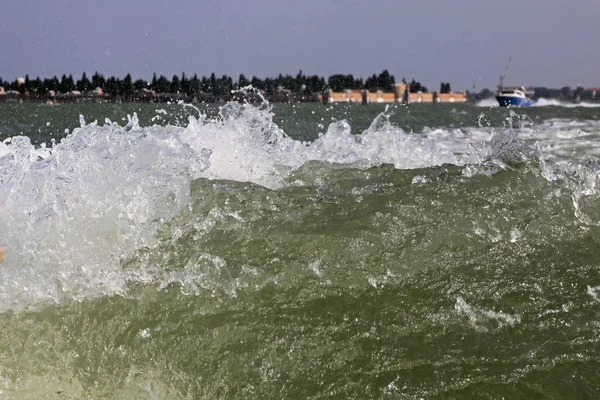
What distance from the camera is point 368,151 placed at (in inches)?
271

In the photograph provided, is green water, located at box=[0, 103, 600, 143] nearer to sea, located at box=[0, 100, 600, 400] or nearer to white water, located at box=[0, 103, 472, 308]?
white water, located at box=[0, 103, 472, 308]

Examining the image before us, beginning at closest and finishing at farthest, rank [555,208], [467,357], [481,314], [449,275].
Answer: [467,357], [481,314], [449,275], [555,208]

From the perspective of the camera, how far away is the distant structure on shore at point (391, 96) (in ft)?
282

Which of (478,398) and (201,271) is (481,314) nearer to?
(478,398)

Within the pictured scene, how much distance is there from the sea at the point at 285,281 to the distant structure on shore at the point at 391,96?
256 feet

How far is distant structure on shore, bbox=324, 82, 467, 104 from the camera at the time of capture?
86069 mm

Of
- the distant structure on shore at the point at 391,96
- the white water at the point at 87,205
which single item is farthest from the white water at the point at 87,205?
the distant structure on shore at the point at 391,96

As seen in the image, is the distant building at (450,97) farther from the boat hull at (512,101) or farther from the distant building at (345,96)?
the boat hull at (512,101)

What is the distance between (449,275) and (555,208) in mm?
1219

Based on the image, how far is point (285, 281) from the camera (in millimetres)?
3215

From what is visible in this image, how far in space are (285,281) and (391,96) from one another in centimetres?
9579

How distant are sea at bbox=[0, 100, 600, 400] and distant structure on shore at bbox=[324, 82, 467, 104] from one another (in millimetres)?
78115

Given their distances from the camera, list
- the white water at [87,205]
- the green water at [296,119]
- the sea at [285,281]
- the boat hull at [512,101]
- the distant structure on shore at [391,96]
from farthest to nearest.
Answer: the distant structure on shore at [391,96], the boat hull at [512,101], the green water at [296,119], the white water at [87,205], the sea at [285,281]

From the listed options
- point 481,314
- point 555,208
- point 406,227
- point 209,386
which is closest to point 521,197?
point 555,208
